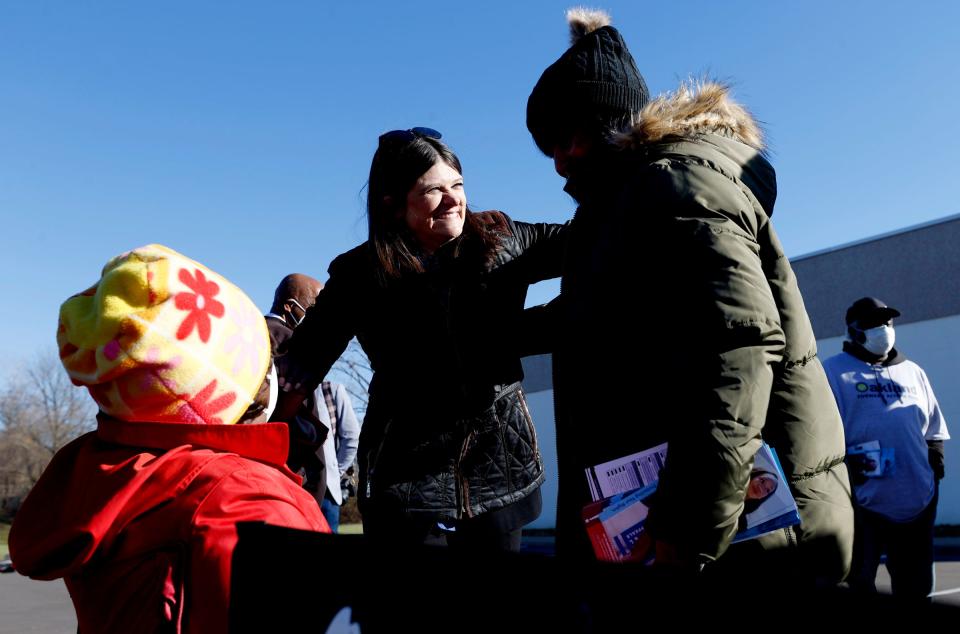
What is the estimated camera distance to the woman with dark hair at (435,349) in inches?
99.7

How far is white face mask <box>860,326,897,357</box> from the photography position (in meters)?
5.51

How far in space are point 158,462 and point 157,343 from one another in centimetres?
24

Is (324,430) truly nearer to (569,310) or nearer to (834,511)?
(569,310)

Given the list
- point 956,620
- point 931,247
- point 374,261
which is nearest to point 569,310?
point 374,261

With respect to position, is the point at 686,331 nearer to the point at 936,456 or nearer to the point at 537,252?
the point at 537,252

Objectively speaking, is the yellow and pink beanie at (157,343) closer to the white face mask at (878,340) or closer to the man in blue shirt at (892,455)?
the man in blue shirt at (892,455)

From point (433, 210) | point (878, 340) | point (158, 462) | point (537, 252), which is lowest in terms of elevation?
point (878, 340)

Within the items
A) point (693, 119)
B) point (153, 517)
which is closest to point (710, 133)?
point (693, 119)

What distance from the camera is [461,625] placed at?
A: 111cm

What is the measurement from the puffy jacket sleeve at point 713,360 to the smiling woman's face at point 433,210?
45.3 inches

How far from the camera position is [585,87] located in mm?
2000

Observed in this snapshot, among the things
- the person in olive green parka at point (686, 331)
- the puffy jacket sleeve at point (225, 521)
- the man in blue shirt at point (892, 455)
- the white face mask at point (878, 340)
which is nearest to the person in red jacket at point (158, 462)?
the puffy jacket sleeve at point (225, 521)

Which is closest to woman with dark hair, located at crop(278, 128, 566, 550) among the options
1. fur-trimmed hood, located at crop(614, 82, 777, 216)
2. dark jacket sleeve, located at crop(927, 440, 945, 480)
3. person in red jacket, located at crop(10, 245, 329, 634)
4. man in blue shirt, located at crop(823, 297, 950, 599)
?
person in red jacket, located at crop(10, 245, 329, 634)

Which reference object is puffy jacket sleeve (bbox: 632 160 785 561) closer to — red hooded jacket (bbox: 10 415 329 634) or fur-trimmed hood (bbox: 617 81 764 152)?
fur-trimmed hood (bbox: 617 81 764 152)
